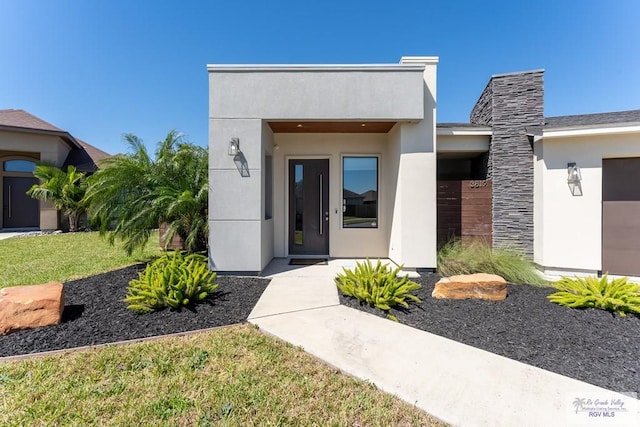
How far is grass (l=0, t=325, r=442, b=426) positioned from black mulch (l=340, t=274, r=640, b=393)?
1.65 meters

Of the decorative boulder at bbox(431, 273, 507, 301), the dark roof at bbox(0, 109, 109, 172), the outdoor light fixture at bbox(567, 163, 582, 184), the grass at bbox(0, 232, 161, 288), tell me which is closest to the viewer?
the decorative boulder at bbox(431, 273, 507, 301)

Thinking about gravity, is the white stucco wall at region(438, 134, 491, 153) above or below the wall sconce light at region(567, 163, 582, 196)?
above

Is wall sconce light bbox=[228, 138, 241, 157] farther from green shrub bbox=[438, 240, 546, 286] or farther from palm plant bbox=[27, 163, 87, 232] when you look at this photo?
→ palm plant bbox=[27, 163, 87, 232]

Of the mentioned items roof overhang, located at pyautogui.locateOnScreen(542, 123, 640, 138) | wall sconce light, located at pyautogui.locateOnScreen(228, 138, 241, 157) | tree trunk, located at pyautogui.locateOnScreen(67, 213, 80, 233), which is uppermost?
roof overhang, located at pyautogui.locateOnScreen(542, 123, 640, 138)

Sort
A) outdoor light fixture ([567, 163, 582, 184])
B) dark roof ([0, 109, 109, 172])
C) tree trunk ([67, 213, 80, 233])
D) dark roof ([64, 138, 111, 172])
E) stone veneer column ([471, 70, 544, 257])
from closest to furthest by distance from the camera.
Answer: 1. outdoor light fixture ([567, 163, 582, 184])
2. stone veneer column ([471, 70, 544, 257])
3. dark roof ([0, 109, 109, 172])
4. tree trunk ([67, 213, 80, 233])
5. dark roof ([64, 138, 111, 172])

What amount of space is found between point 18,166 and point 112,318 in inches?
714

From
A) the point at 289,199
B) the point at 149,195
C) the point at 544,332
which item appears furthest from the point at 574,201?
the point at 149,195

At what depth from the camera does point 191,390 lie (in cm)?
244

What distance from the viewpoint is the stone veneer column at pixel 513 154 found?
717 cm

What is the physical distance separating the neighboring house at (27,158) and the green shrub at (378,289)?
15750 millimetres

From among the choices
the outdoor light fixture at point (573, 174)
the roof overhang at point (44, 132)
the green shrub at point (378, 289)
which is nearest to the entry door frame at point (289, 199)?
the green shrub at point (378, 289)

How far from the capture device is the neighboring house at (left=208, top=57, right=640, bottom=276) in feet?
19.6

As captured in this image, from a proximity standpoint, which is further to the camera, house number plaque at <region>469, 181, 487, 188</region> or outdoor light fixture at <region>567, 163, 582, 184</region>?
house number plaque at <region>469, 181, 487, 188</region>

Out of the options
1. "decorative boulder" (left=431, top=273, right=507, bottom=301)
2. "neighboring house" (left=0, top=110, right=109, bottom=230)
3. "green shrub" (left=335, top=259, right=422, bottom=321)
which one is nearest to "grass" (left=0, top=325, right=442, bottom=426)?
"green shrub" (left=335, top=259, right=422, bottom=321)
